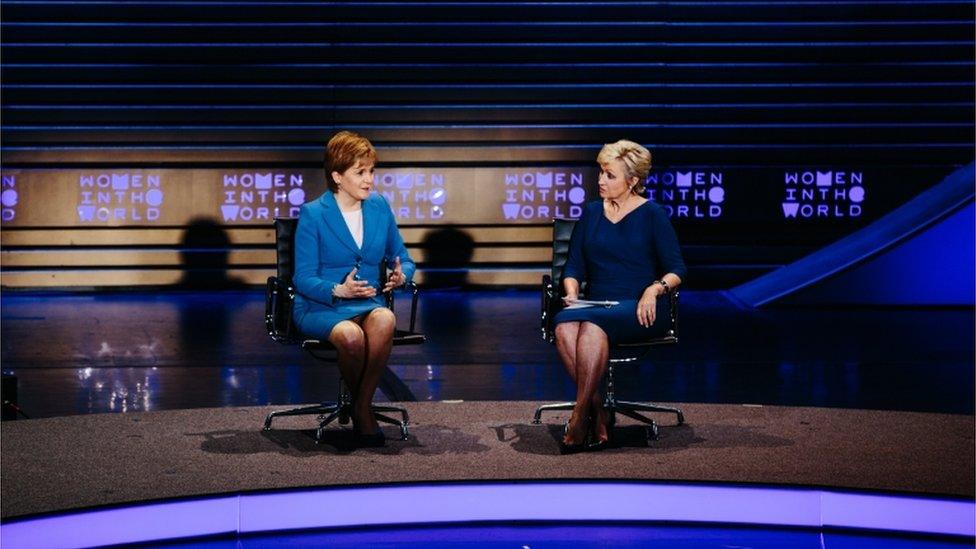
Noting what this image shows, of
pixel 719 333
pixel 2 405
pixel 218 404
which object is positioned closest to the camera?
pixel 2 405

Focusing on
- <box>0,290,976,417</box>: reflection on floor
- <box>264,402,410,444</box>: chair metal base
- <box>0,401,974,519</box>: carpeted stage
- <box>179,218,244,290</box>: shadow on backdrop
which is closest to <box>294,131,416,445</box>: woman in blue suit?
<box>264,402,410,444</box>: chair metal base

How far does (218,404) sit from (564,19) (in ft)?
20.0

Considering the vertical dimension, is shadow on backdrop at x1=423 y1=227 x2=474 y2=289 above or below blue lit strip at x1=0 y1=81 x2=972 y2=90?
below

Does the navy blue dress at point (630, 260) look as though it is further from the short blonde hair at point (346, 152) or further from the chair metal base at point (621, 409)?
the short blonde hair at point (346, 152)

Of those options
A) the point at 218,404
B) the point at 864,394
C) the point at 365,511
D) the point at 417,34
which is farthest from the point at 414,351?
the point at 417,34

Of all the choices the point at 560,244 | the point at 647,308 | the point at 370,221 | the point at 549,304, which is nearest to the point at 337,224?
the point at 370,221

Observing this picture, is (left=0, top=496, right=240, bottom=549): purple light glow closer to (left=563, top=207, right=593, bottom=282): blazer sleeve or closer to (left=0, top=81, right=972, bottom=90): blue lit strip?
(left=563, top=207, right=593, bottom=282): blazer sleeve

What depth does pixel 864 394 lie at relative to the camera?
17.6 ft

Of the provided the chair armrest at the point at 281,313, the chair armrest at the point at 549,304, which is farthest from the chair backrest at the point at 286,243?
the chair armrest at the point at 549,304

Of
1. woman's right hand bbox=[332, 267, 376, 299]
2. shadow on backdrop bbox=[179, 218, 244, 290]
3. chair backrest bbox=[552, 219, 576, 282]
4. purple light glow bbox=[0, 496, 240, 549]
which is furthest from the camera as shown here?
shadow on backdrop bbox=[179, 218, 244, 290]

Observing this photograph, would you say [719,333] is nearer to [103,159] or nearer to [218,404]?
[218,404]

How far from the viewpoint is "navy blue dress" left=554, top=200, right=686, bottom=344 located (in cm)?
404

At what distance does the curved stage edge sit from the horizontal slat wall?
6.90 meters

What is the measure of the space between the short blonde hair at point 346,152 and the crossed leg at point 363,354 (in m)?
0.44
